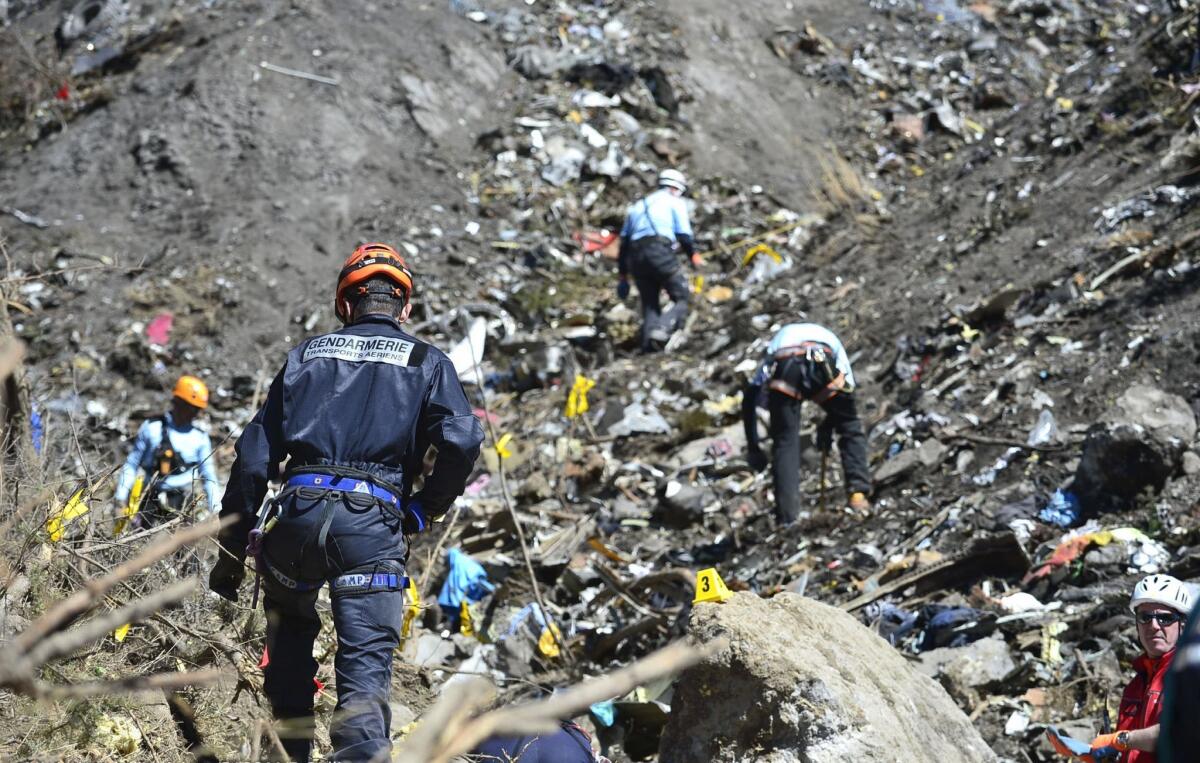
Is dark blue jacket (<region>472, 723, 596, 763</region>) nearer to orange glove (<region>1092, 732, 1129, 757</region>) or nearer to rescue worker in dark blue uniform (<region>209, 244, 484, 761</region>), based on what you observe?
rescue worker in dark blue uniform (<region>209, 244, 484, 761</region>)

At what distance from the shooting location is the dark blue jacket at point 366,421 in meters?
3.23

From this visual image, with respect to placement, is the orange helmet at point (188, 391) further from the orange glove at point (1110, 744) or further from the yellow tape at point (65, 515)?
the orange glove at point (1110, 744)

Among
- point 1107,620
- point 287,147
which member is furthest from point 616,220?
point 1107,620

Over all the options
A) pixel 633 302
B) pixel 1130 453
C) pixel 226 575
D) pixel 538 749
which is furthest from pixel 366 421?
pixel 633 302

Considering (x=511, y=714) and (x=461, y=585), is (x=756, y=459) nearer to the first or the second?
(x=461, y=585)

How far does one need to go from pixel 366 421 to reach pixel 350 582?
43 cm

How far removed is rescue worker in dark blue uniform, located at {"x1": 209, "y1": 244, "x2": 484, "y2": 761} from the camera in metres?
3.11

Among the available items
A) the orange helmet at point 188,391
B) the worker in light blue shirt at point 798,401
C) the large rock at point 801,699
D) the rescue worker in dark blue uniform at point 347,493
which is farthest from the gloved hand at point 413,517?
the worker in light blue shirt at point 798,401

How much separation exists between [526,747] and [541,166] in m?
10.4

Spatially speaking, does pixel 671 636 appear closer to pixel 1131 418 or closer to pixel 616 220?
pixel 1131 418

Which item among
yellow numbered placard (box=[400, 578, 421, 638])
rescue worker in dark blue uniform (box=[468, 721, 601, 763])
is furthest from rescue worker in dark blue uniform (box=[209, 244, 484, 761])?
yellow numbered placard (box=[400, 578, 421, 638])

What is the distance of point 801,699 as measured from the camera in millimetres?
3240

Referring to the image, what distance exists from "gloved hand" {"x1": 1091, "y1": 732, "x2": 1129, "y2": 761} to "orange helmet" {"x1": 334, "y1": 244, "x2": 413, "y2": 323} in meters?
2.33

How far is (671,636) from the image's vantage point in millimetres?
5348
